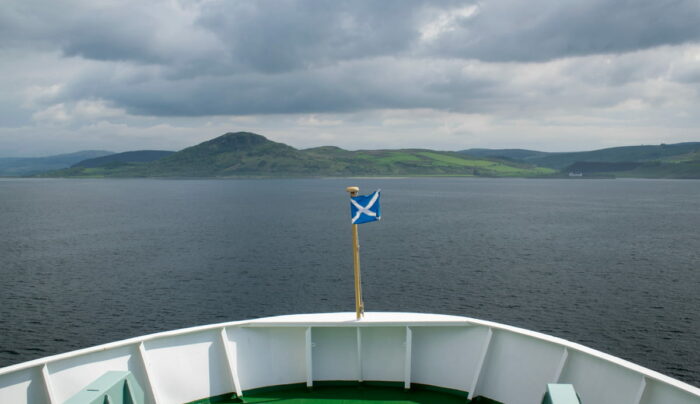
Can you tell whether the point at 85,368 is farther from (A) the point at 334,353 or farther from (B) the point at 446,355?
(B) the point at 446,355

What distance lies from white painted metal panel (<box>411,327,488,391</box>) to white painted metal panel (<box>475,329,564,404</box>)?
0.84 ft

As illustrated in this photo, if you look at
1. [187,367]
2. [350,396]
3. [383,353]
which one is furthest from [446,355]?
[187,367]

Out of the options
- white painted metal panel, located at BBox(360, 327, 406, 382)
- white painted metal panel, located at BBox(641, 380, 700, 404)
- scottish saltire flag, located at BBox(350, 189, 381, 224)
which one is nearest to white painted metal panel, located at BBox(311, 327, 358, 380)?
white painted metal panel, located at BBox(360, 327, 406, 382)

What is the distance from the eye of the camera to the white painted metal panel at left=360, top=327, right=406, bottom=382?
8.70 metres

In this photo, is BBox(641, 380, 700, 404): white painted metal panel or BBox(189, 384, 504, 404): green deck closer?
BBox(641, 380, 700, 404): white painted metal panel

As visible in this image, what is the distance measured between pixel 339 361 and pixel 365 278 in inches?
1290

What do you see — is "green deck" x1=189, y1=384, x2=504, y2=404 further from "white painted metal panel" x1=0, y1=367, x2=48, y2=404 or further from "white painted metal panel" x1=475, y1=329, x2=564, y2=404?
"white painted metal panel" x1=0, y1=367, x2=48, y2=404

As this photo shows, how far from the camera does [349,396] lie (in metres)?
8.30

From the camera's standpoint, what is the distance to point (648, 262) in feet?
155

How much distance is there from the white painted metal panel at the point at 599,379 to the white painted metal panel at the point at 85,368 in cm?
655

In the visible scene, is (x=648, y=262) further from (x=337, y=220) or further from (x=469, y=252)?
(x=337, y=220)

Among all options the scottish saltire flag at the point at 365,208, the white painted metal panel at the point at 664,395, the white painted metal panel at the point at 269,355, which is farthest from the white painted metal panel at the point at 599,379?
the white painted metal panel at the point at 269,355

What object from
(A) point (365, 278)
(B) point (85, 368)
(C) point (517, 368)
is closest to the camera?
(B) point (85, 368)

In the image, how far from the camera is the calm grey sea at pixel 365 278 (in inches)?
1106
